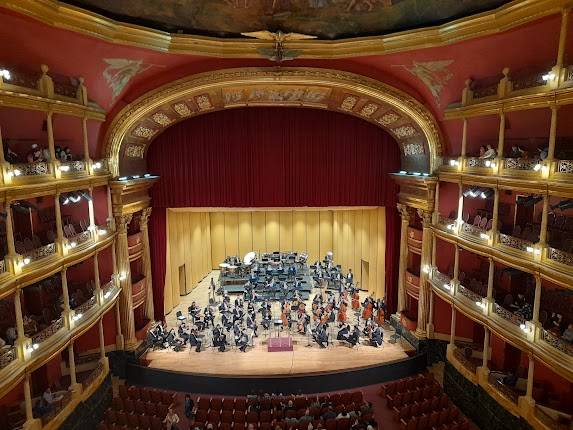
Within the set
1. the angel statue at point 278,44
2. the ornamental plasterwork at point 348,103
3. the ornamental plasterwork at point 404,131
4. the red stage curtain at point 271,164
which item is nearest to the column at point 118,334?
the red stage curtain at point 271,164

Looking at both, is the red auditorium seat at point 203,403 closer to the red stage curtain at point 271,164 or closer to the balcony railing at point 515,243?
the red stage curtain at point 271,164

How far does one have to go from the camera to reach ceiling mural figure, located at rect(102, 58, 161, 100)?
11.8 m

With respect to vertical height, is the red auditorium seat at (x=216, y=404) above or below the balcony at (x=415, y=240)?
below

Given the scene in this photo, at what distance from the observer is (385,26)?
1144 centimetres

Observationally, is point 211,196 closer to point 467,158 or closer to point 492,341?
point 467,158

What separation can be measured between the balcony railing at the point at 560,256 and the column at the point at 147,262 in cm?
1247

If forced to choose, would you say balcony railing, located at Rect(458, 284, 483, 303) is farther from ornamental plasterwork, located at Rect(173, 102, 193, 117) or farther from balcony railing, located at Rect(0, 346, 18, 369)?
balcony railing, located at Rect(0, 346, 18, 369)

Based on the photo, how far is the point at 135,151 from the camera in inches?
607

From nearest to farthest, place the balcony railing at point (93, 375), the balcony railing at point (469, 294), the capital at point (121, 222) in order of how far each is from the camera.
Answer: the balcony railing at point (93, 375) < the balcony railing at point (469, 294) < the capital at point (121, 222)

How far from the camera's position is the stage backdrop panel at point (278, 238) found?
19250 millimetres

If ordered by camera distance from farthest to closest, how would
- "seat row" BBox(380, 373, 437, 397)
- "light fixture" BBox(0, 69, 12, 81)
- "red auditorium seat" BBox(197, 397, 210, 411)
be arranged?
"seat row" BBox(380, 373, 437, 397) < "red auditorium seat" BBox(197, 397, 210, 411) < "light fixture" BBox(0, 69, 12, 81)

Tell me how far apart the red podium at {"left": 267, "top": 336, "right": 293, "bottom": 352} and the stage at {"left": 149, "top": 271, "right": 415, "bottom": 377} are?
16 cm

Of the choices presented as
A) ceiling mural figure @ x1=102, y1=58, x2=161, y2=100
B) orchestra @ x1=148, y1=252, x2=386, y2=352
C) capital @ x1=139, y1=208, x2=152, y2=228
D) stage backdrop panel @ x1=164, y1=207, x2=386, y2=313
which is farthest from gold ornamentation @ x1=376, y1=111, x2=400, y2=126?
capital @ x1=139, y1=208, x2=152, y2=228

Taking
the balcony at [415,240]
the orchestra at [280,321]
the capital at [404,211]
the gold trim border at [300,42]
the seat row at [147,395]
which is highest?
the gold trim border at [300,42]
